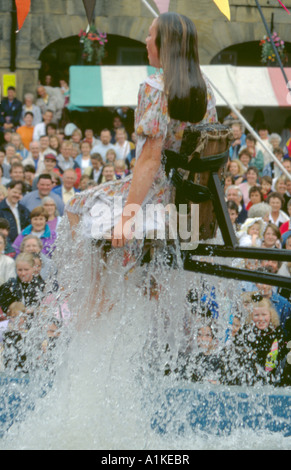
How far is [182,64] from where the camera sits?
137 inches

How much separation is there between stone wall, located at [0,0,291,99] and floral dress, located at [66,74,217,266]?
1348 cm

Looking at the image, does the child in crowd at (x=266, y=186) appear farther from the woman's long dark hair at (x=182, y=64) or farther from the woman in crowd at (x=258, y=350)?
the woman's long dark hair at (x=182, y=64)

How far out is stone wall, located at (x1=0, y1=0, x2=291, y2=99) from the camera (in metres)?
17.0

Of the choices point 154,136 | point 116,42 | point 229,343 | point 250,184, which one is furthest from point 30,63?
point 154,136

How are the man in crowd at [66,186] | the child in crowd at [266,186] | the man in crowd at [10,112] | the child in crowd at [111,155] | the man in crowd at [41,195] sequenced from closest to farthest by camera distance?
the man in crowd at [41,195], the man in crowd at [66,186], the child in crowd at [266,186], the child in crowd at [111,155], the man in crowd at [10,112]

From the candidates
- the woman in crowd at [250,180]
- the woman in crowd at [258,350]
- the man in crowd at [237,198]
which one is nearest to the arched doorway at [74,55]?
the woman in crowd at [250,180]

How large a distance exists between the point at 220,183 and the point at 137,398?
115 centimetres

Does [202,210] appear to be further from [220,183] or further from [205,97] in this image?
[205,97]

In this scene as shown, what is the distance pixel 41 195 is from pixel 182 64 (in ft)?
16.8

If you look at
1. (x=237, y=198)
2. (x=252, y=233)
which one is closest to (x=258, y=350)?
(x=252, y=233)

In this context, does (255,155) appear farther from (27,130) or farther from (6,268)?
(6,268)

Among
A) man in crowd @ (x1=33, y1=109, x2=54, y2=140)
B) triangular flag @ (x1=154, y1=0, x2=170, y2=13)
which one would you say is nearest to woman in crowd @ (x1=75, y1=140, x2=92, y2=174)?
man in crowd @ (x1=33, y1=109, x2=54, y2=140)

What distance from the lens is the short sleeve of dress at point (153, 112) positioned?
345cm

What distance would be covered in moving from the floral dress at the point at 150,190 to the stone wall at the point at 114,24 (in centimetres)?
1348
